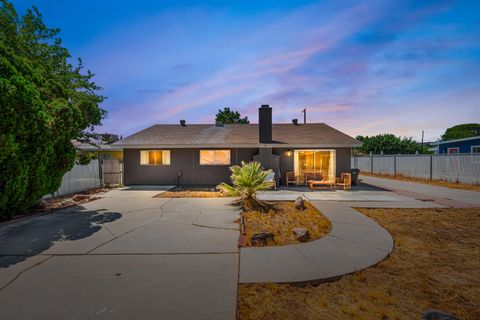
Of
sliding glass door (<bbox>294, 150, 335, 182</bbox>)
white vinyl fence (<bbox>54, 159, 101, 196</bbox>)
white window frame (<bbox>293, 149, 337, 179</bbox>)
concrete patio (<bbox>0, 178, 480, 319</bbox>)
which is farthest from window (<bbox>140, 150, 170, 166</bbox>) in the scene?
sliding glass door (<bbox>294, 150, 335, 182</bbox>)

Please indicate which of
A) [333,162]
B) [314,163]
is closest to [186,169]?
[314,163]

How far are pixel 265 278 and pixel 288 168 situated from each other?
36.6 ft

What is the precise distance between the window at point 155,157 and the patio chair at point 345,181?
10.5m

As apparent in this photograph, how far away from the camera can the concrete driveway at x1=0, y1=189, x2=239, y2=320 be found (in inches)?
103

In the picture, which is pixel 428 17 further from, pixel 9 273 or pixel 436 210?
pixel 9 273

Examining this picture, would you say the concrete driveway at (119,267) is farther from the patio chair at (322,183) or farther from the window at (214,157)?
the window at (214,157)

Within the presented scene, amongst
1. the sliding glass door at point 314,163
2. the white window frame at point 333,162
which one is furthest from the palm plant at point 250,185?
the sliding glass door at point 314,163

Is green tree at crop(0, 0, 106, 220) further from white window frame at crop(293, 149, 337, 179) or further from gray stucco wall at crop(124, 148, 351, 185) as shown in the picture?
white window frame at crop(293, 149, 337, 179)

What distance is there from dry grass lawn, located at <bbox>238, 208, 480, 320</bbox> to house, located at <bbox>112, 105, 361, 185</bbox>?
30.3 ft

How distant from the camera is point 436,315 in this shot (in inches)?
96.9

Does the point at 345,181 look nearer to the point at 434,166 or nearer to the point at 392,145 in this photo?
the point at 434,166

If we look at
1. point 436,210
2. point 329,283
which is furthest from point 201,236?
point 436,210

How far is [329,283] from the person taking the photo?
3.23 meters

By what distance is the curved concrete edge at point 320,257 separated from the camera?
10.9 feet
